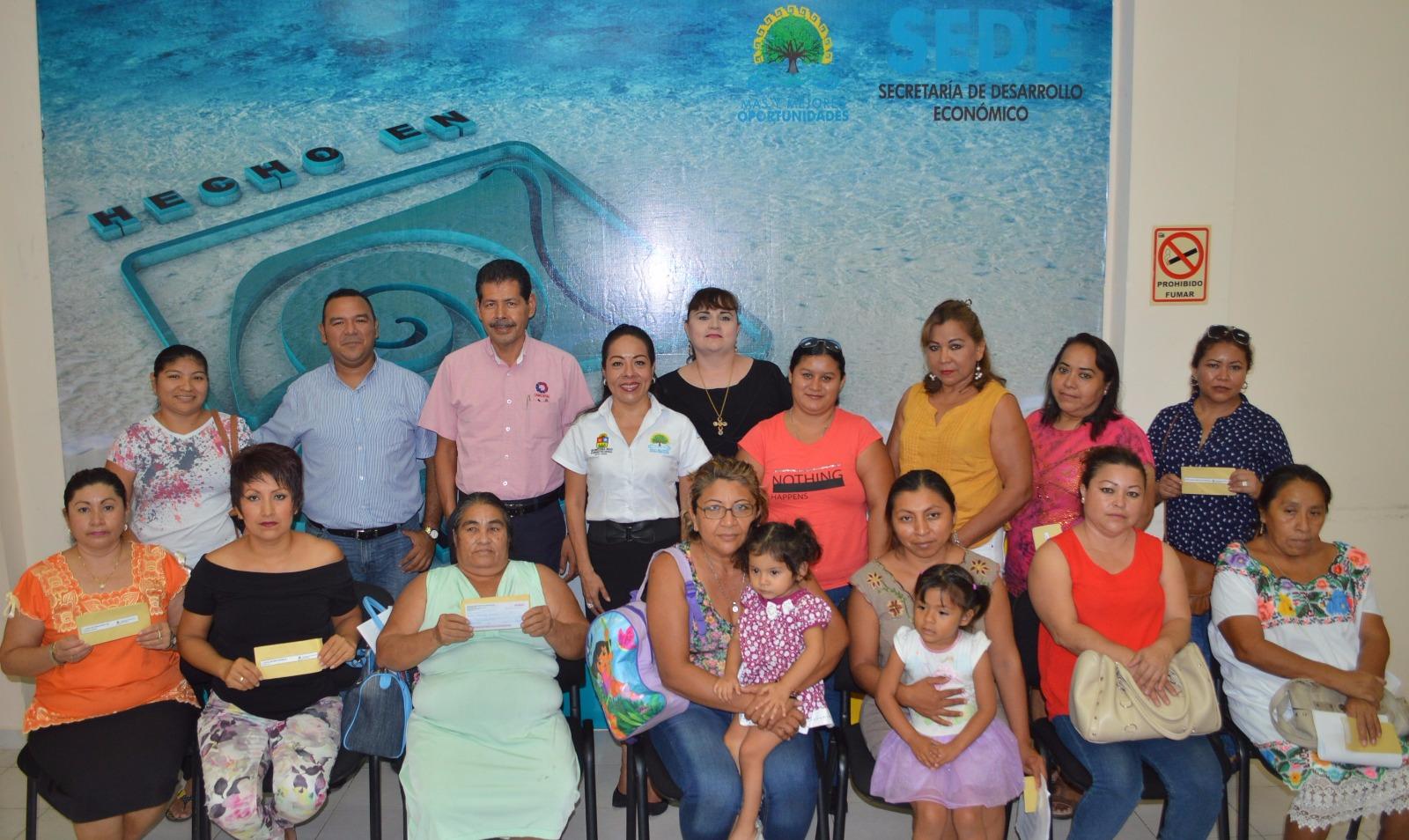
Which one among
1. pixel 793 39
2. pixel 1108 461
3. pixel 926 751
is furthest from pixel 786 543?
pixel 793 39

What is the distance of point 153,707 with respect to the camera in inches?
115

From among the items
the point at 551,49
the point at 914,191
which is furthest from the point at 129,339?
the point at 914,191

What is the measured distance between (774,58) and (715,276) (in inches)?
40.0

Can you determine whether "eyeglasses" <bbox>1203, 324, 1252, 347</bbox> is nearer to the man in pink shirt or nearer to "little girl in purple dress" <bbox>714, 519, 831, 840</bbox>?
"little girl in purple dress" <bbox>714, 519, 831, 840</bbox>

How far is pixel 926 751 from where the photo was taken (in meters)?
2.64

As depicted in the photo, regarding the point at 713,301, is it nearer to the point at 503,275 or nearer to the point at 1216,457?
the point at 503,275

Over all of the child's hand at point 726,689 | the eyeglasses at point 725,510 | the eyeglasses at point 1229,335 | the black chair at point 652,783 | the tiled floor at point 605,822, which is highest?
the eyeglasses at point 1229,335

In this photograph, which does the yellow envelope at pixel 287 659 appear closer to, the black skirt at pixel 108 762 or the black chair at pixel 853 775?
the black skirt at pixel 108 762

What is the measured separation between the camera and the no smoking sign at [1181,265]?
13.6 ft

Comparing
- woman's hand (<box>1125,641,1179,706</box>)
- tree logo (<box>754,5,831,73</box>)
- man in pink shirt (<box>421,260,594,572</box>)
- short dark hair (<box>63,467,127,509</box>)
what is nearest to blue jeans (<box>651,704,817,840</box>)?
woman's hand (<box>1125,641,1179,706</box>)

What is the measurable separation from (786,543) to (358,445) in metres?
1.90

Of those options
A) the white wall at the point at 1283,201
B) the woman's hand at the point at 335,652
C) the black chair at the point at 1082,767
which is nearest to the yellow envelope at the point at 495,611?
the woman's hand at the point at 335,652

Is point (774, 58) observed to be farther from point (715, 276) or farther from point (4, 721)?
point (4, 721)

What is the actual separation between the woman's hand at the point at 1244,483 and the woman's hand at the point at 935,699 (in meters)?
1.43
